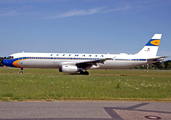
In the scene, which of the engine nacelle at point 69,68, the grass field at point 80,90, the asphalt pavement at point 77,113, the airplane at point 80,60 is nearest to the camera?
the asphalt pavement at point 77,113

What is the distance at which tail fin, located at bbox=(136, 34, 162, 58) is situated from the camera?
123 ft

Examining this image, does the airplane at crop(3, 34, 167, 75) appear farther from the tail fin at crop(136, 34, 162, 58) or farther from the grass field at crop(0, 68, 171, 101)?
the grass field at crop(0, 68, 171, 101)

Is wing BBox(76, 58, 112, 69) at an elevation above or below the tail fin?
below

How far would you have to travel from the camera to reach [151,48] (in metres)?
37.7

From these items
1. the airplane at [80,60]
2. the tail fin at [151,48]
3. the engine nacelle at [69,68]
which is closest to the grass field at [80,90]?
the engine nacelle at [69,68]

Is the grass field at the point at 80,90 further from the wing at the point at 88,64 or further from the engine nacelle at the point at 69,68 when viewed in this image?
the wing at the point at 88,64

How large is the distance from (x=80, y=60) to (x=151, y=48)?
1329 cm

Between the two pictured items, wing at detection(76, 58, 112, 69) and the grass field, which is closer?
the grass field

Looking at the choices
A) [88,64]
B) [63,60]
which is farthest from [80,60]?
[63,60]

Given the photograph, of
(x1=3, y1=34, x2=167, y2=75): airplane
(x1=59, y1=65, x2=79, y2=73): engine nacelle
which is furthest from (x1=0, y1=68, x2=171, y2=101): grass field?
(x1=3, y1=34, x2=167, y2=75): airplane

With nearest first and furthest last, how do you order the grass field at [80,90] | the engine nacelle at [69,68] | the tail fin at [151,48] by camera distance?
1. the grass field at [80,90]
2. the engine nacelle at [69,68]
3. the tail fin at [151,48]

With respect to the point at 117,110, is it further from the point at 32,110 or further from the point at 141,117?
the point at 32,110

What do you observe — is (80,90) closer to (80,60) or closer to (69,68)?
(69,68)

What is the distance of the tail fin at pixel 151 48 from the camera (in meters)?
37.5
